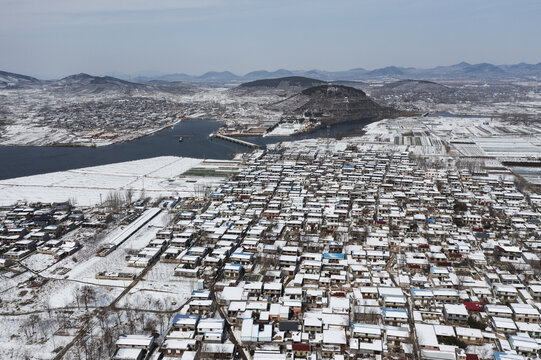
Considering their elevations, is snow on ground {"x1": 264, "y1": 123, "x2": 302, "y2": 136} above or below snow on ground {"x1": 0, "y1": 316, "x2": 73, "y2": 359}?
above

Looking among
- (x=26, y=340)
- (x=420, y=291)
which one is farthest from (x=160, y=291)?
(x=420, y=291)

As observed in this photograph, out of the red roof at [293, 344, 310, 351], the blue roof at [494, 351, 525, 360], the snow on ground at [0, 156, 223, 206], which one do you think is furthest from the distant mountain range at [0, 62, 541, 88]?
the blue roof at [494, 351, 525, 360]

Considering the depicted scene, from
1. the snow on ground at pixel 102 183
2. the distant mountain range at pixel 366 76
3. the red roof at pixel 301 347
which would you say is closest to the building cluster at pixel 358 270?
the red roof at pixel 301 347

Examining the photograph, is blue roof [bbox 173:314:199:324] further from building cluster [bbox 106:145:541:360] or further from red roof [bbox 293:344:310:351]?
red roof [bbox 293:344:310:351]

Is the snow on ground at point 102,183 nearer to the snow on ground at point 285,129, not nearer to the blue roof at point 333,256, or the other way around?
the blue roof at point 333,256

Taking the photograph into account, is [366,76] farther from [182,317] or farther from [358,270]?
[182,317]

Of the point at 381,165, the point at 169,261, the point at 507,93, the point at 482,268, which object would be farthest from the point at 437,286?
the point at 507,93
